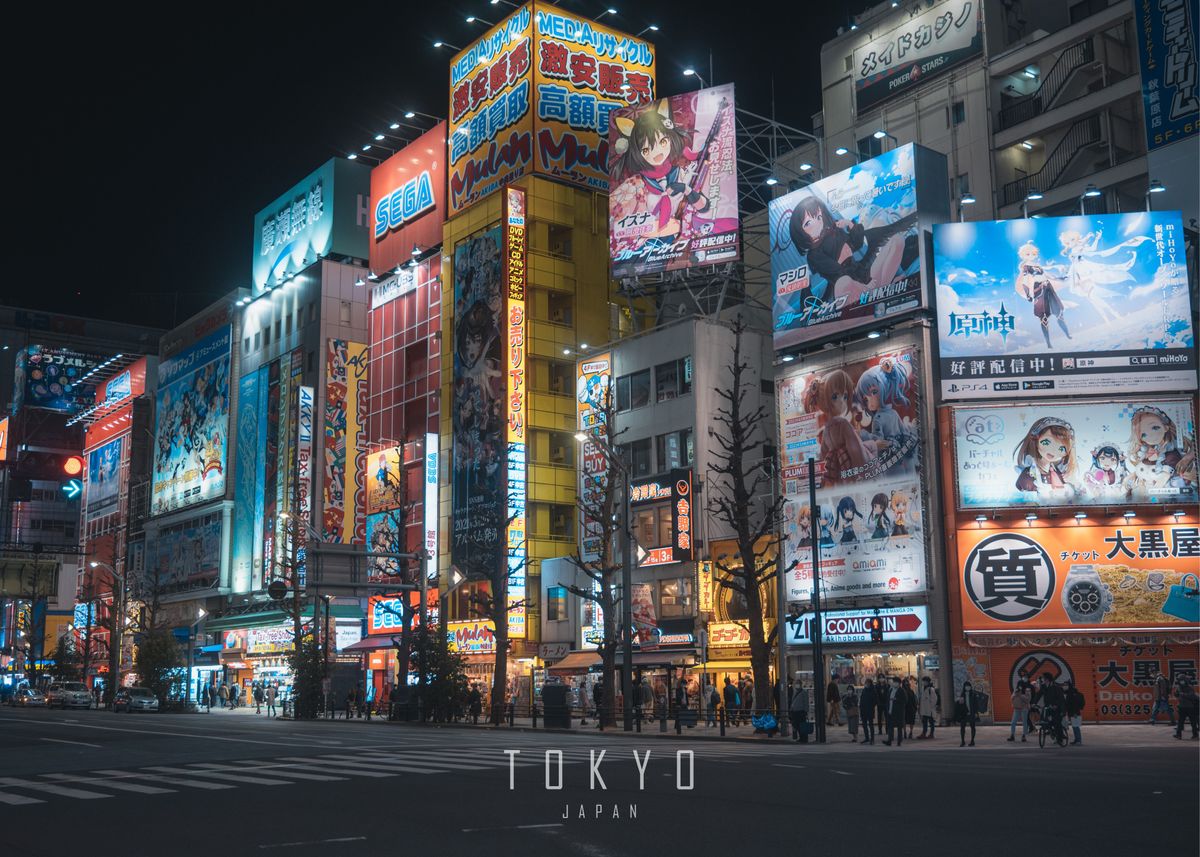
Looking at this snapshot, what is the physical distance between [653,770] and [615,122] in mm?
41698

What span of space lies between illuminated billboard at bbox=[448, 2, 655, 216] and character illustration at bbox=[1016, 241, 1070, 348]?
1169 inches

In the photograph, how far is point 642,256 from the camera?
172 ft

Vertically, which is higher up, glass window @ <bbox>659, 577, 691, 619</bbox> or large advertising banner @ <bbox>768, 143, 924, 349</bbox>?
large advertising banner @ <bbox>768, 143, 924, 349</bbox>

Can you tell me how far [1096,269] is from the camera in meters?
40.4

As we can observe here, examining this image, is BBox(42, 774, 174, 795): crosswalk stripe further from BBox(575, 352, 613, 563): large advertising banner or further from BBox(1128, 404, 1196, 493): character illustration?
BBox(575, 352, 613, 563): large advertising banner

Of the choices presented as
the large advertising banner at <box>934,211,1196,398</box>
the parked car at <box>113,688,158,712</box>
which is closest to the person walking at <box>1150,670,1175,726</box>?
the large advertising banner at <box>934,211,1196,398</box>

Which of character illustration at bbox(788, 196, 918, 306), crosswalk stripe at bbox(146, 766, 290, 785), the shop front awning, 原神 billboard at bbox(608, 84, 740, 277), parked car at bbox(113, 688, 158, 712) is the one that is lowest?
parked car at bbox(113, 688, 158, 712)

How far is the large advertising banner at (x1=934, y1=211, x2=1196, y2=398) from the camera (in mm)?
39719

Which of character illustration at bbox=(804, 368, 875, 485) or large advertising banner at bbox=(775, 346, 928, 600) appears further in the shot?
character illustration at bbox=(804, 368, 875, 485)

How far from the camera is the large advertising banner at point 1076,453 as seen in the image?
128 ft

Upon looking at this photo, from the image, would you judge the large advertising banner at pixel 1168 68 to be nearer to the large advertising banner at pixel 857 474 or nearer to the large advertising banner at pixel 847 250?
the large advertising banner at pixel 847 250

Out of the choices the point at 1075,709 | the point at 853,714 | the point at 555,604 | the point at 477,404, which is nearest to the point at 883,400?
the point at 853,714

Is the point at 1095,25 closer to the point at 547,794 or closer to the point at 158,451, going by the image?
the point at 547,794

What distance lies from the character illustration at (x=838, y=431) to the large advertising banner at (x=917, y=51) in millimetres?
19586
